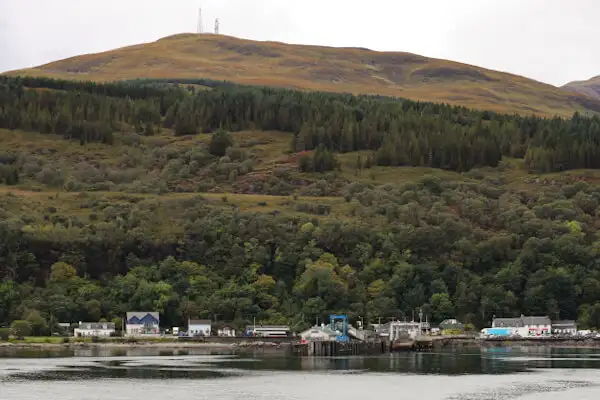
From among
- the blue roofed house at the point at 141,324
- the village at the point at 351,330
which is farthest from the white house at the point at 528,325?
the blue roofed house at the point at 141,324

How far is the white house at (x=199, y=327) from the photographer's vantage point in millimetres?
165000

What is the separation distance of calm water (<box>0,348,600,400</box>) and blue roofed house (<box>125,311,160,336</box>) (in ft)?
98.7

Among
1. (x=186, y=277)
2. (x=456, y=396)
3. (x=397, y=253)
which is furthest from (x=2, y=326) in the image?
(x=456, y=396)

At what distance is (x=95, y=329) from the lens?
165m

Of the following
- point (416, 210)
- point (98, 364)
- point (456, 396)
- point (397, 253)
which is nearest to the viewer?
point (456, 396)

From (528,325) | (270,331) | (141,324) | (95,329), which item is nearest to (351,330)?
(270,331)

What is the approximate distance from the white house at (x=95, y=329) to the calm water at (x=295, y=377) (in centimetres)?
2815

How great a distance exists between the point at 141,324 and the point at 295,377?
246 ft

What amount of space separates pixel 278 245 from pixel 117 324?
30531 mm

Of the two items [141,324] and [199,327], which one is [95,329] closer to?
[141,324]

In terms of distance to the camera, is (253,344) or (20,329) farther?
(253,344)

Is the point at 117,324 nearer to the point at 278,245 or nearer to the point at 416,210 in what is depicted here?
the point at 278,245

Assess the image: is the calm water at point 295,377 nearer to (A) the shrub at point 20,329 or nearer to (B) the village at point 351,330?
(A) the shrub at point 20,329

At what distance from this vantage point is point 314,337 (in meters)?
155
